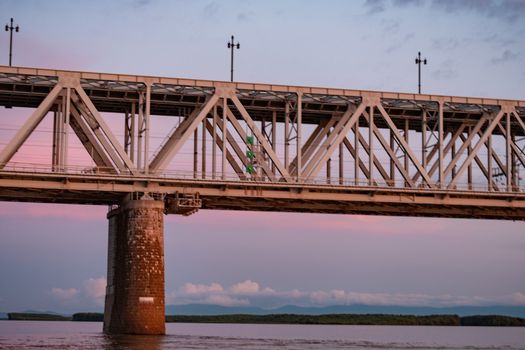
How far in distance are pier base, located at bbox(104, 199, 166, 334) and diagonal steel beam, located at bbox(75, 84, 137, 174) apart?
96.0 inches

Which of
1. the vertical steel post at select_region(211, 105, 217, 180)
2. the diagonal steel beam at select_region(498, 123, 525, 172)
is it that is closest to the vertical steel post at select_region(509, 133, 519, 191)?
the diagonal steel beam at select_region(498, 123, 525, 172)

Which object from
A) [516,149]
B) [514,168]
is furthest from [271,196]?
[514,168]

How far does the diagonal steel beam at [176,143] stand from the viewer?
2724 inches

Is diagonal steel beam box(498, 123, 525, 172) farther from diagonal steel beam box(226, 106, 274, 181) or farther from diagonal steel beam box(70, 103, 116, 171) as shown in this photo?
diagonal steel beam box(70, 103, 116, 171)

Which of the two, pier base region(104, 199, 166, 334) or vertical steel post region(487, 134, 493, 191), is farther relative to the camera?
vertical steel post region(487, 134, 493, 191)

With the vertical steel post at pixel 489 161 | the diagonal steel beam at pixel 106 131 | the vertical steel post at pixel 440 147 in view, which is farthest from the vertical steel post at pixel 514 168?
the diagonal steel beam at pixel 106 131

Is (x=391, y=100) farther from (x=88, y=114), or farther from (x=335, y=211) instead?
(x=88, y=114)

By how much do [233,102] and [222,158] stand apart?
3.90 m

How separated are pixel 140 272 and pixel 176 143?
9.40 m

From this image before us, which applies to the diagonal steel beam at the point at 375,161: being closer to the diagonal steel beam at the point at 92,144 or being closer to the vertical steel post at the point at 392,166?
the vertical steel post at the point at 392,166

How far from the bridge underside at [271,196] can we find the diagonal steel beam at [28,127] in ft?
5.08

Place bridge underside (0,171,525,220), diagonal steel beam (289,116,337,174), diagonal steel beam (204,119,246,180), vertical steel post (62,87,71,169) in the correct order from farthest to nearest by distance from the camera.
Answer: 1. diagonal steel beam (289,116,337,174)
2. diagonal steel beam (204,119,246,180)
3. vertical steel post (62,87,71,169)
4. bridge underside (0,171,525,220)

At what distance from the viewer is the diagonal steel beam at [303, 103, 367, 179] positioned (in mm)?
72062

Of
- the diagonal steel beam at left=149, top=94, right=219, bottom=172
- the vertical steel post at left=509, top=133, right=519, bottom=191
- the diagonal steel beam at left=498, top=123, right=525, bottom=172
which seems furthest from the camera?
the vertical steel post at left=509, top=133, right=519, bottom=191
